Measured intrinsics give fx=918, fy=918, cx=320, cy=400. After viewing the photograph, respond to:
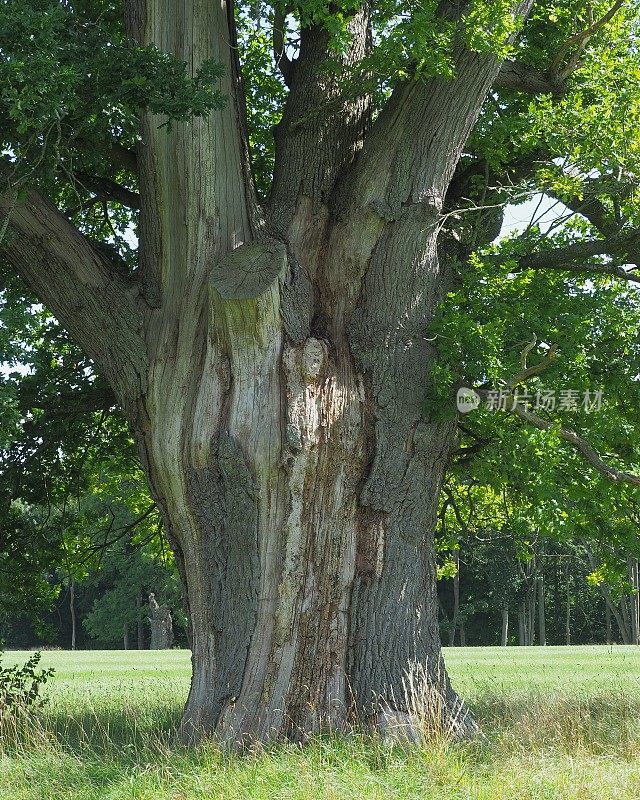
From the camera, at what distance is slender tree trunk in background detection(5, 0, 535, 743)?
709 cm

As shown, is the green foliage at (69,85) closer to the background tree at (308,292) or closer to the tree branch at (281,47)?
the background tree at (308,292)

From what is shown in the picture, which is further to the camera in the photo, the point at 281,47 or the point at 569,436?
the point at 281,47

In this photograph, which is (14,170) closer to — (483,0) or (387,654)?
(483,0)

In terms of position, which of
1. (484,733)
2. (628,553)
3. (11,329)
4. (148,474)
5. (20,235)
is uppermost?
(20,235)

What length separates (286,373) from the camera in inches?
288

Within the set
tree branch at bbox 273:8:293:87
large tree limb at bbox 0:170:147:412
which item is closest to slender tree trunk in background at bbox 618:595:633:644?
tree branch at bbox 273:8:293:87

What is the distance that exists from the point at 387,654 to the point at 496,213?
4222mm

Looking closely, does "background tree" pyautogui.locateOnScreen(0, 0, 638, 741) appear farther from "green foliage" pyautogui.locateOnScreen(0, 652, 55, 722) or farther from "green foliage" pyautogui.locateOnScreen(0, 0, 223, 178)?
"green foliage" pyautogui.locateOnScreen(0, 652, 55, 722)

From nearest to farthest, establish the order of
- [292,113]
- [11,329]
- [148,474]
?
[11,329] → [148,474] → [292,113]

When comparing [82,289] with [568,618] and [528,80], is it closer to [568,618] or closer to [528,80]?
[528,80]

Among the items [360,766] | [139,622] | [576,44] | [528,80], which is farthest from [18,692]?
[139,622]

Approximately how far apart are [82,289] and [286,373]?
1.87 m

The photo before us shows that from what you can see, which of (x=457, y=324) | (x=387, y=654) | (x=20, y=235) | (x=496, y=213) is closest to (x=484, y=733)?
(x=387, y=654)

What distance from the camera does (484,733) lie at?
291 inches
